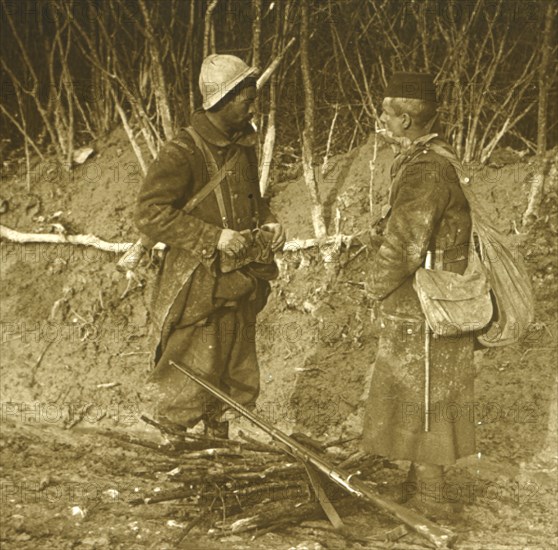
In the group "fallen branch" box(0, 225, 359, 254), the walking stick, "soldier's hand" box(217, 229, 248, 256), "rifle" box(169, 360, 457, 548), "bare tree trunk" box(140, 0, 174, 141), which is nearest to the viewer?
"rifle" box(169, 360, 457, 548)

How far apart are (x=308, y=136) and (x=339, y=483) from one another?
3.14m

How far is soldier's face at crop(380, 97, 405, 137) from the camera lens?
4.37m

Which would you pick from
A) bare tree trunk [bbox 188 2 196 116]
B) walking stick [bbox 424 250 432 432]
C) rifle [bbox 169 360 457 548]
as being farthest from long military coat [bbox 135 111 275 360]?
bare tree trunk [bbox 188 2 196 116]

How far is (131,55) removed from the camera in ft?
26.4

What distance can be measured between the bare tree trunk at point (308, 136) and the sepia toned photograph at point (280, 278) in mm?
20

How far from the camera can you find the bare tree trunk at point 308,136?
6477 millimetres

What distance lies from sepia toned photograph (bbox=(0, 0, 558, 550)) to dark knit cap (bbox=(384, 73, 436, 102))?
0.04 ft

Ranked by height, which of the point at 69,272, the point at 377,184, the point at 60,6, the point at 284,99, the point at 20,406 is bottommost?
the point at 20,406

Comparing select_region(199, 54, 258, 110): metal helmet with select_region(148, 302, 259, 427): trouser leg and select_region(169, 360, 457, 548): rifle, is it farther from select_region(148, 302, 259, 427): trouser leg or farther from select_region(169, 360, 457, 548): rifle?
select_region(169, 360, 457, 548): rifle

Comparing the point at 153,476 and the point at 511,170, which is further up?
the point at 511,170

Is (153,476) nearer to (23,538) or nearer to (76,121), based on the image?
(23,538)

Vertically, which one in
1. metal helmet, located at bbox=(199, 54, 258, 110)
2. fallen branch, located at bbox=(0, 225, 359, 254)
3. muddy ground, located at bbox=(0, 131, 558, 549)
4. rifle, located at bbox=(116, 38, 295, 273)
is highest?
metal helmet, located at bbox=(199, 54, 258, 110)

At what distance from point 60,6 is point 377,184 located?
10.4ft

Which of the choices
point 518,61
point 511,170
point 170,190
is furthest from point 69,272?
point 518,61
